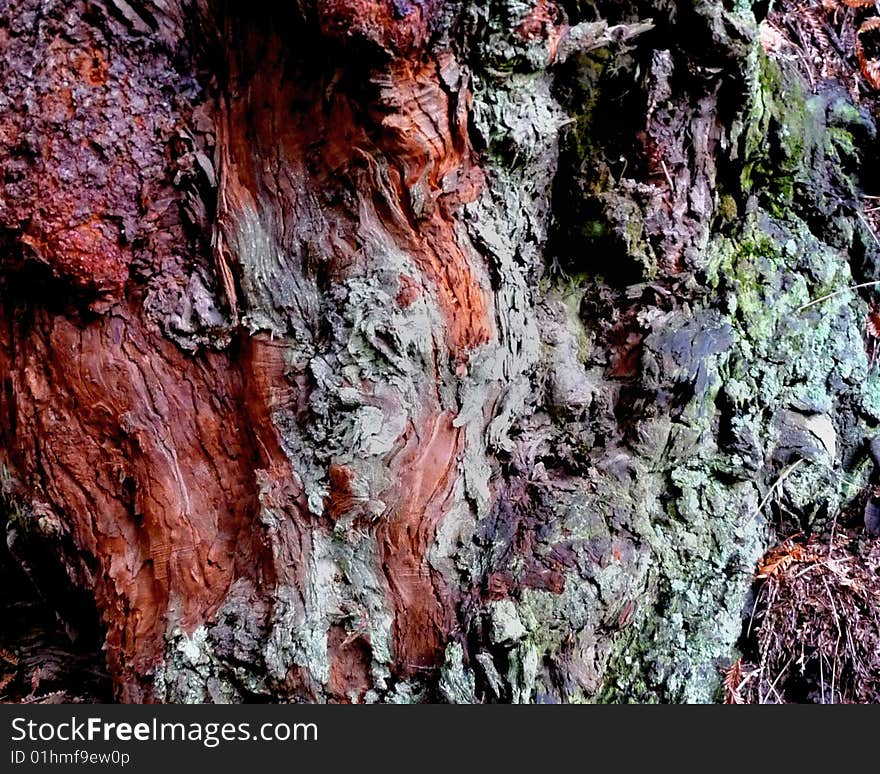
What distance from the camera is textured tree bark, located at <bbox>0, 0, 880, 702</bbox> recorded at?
1990mm

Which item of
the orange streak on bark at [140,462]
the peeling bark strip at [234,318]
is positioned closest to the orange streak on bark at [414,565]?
the peeling bark strip at [234,318]

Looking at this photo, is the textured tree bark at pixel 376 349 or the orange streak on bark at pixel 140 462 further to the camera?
the orange streak on bark at pixel 140 462

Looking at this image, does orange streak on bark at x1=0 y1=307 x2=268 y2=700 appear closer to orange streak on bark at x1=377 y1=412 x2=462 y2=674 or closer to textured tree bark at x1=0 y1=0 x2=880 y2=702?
textured tree bark at x1=0 y1=0 x2=880 y2=702

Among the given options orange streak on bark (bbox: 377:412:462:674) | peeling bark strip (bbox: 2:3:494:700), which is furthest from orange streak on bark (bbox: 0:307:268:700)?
orange streak on bark (bbox: 377:412:462:674)

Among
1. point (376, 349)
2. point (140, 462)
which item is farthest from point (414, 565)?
→ point (140, 462)

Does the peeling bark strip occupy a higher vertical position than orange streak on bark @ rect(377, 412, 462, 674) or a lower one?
higher

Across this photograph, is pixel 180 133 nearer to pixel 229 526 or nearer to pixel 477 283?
pixel 477 283

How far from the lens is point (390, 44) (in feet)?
6.03

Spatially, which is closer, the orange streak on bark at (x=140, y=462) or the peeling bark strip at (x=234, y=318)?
the peeling bark strip at (x=234, y=318)

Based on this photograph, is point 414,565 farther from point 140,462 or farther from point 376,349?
point 140,462

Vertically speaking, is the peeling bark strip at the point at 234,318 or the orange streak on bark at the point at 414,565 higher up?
the peeling bark strip at the point at 234,318

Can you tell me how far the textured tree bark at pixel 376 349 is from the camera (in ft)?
6.53

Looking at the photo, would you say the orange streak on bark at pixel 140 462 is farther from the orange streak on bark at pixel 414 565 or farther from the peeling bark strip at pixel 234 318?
the orange streak on bark at pixel 414 565

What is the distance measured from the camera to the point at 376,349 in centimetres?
205
